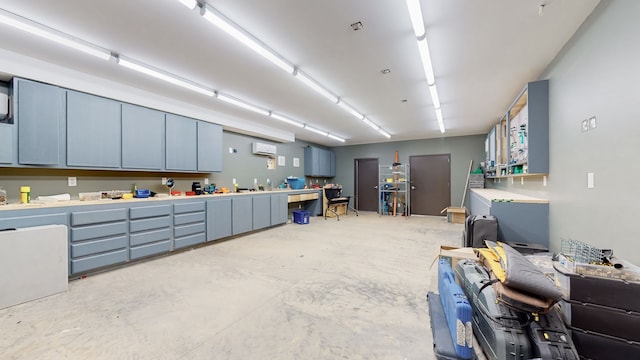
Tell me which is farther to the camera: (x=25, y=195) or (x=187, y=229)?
(x=187, y=229)

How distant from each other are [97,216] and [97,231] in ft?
0.63

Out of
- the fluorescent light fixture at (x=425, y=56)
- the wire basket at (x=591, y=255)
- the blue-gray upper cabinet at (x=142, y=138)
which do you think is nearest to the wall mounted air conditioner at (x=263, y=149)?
the blue-gray upper cabinet at (x=142, y=138)

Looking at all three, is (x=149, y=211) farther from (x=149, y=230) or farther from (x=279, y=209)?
(x=279, y=209)

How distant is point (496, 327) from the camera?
1504mm

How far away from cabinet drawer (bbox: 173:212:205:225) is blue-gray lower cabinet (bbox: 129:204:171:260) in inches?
4.9

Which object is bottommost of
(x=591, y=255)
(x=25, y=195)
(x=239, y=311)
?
(x=239, y=311)

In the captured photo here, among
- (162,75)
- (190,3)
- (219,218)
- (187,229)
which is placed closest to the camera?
(190,3)

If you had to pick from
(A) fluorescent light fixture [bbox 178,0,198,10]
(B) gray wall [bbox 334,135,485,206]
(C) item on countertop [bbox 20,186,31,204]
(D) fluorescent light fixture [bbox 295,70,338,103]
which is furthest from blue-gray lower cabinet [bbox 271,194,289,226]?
(A) fluorescent light fixture [bbox 178,0,198,10]

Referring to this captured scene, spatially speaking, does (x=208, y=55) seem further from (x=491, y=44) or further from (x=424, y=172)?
(x=424, y=172)

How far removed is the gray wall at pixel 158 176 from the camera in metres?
3.08

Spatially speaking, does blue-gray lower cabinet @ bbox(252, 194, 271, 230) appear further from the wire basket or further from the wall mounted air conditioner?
the wire basket

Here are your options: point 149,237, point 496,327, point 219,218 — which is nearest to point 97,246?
point 149,237

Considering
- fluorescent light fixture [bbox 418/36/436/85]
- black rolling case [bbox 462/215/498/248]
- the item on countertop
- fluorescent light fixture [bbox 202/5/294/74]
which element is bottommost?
black rolling case [bbox 462/215/498/248]

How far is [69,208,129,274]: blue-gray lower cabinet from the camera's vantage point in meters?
2.95
